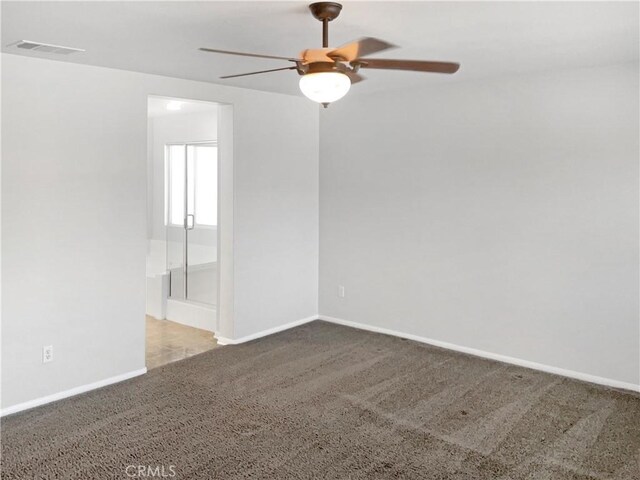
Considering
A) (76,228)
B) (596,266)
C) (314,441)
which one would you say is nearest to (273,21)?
(76,228)

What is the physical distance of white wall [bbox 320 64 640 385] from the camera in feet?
13.1

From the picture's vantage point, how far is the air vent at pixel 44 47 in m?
3.14

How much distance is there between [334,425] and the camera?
133 inches

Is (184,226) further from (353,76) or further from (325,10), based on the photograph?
(325,10)

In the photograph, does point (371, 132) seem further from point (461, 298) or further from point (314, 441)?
point (314, 441)

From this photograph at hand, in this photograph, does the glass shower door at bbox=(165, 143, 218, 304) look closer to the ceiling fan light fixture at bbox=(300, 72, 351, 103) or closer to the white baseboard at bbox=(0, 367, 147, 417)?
the white baseboard at bbox=(0, 367, 147, 417)

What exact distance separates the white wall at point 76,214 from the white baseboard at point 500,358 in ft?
4.95

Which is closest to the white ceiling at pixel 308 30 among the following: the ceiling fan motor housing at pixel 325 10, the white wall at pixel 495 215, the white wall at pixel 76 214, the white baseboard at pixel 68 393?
the ceiling fan motor housing at pixel 325 10

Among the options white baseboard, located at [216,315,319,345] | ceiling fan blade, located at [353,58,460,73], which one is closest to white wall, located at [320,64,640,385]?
white baseboard, located at [216,315,319,345]

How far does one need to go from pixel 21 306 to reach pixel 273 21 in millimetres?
2443

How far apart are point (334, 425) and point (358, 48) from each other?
2.25 m

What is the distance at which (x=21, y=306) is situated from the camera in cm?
354

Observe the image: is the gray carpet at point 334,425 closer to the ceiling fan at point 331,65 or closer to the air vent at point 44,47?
the ceiling fan at point 331,65

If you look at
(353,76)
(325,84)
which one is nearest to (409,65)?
(353,76)
